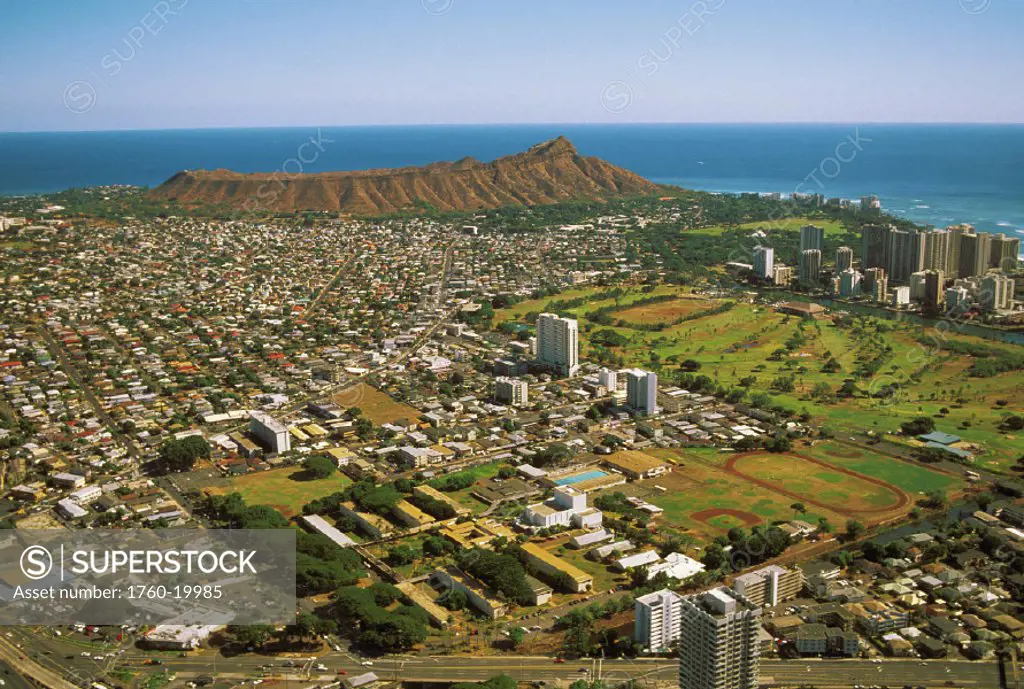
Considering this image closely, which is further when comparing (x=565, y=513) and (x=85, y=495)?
(x=85, y=495)

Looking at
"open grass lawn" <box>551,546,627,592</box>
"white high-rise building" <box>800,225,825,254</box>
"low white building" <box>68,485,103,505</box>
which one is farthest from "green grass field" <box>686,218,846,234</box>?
"low white building" <box>68,485,103,505</box>

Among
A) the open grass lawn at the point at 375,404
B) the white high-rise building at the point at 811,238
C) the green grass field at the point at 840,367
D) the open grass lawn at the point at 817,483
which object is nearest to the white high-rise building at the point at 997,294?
the green grass field at the point at 840,367

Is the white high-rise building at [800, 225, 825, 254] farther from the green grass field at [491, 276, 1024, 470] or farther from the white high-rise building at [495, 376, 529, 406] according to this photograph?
the white high-rise building at [495, 376, 529, 406]

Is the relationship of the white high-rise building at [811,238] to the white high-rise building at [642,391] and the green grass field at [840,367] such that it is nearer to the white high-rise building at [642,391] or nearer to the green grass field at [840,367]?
the green grass field at [840,367]

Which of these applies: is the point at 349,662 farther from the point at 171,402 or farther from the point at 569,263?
the point at 569,263

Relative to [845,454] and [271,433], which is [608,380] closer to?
[845,454]

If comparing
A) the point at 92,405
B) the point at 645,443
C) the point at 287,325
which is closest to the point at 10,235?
Result: the point at 287,325

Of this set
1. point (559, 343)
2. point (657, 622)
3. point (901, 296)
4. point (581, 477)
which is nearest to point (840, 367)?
point (559, 343)
